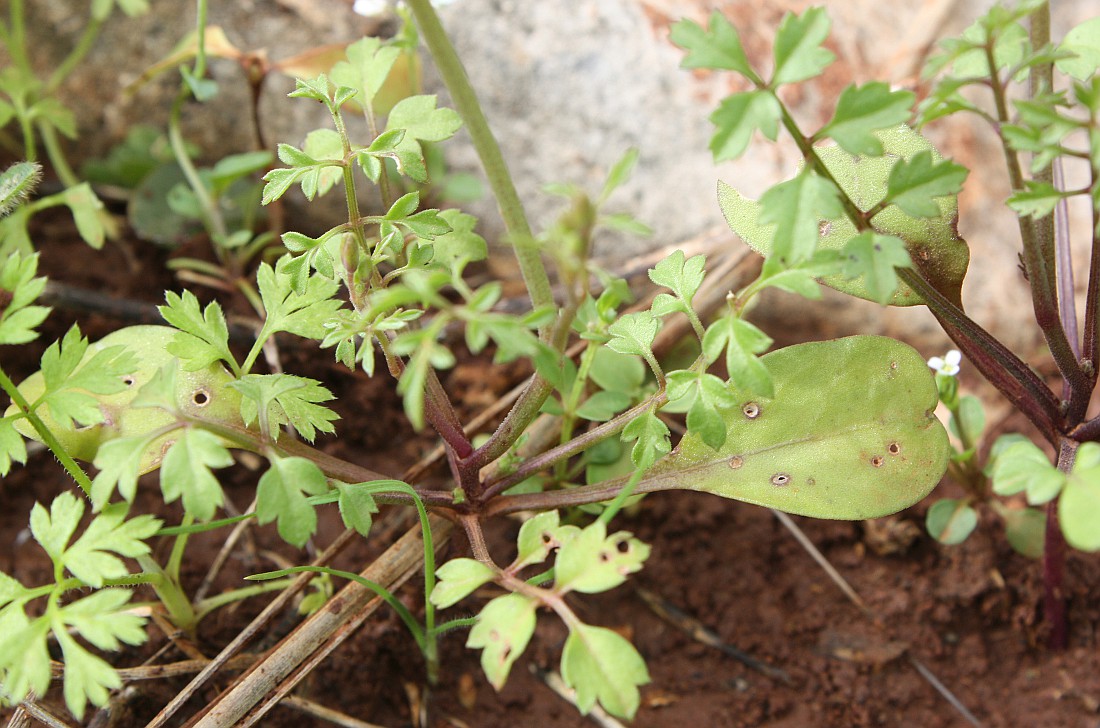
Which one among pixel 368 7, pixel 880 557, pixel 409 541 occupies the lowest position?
pixel 880 557

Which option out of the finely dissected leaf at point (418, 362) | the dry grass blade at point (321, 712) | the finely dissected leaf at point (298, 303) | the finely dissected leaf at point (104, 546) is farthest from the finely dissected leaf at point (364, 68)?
the dry grass blade at point (321, 712)

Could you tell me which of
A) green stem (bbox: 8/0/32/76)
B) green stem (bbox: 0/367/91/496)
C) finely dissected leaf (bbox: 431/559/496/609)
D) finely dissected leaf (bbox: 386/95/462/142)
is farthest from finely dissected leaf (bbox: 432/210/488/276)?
green stem (bbox: 8/0/32/76)

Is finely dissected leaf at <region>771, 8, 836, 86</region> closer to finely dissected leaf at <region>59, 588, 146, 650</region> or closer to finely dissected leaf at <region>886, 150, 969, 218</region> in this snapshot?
finely dissected leaf at <region>886, 150, 969, 218</region>

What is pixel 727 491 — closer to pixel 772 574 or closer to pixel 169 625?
pixel 772 574

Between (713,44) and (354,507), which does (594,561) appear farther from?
(713,44)

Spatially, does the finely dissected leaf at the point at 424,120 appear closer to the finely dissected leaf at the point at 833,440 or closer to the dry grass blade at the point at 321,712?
the finely dissected leaf at the point at 833,440

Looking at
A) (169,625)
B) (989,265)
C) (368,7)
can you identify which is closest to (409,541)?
(169,625)

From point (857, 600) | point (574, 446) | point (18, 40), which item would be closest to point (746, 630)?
point (857, 600)
